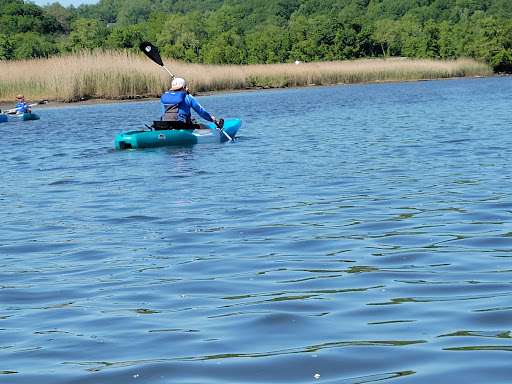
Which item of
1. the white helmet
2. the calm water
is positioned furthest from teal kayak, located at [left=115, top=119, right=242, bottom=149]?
the calm water

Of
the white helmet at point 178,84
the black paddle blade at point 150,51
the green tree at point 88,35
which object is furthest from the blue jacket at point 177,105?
→ the green tree at point 88,35

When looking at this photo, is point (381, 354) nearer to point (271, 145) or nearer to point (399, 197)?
point (399, 197)

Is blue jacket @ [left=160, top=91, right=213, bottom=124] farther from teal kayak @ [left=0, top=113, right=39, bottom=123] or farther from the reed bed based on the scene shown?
the reed bed

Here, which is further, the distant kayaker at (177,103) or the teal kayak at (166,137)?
the distant kayaker at (177,103)

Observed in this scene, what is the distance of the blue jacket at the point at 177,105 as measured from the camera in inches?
561

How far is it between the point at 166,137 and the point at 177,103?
0.64m

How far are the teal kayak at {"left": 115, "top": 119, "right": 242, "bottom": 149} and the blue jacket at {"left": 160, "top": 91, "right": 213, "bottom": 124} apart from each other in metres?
0.27

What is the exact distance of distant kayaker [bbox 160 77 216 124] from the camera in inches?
A: 561

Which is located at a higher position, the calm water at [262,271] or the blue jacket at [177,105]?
the blue jacket at [177,105]

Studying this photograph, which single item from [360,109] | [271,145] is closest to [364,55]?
[360,109]

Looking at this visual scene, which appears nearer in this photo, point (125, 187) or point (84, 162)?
point (125, 187)

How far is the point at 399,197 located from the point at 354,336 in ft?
14.5

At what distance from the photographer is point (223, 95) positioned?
137 feet

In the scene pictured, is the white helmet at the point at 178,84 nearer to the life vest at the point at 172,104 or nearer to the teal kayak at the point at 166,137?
the life vest at the point at 172,104
